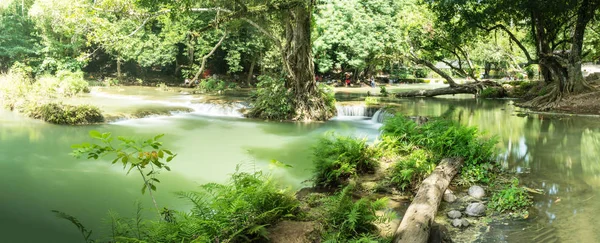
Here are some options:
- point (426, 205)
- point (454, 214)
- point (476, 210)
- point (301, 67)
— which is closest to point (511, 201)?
point (476, 210)

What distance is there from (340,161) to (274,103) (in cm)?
922

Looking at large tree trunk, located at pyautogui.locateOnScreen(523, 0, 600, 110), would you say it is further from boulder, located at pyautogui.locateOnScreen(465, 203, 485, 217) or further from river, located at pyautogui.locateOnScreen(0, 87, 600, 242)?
boulder, located at pyautogui.locateOnScreen(465, 203, 485, 217)

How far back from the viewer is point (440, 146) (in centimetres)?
784

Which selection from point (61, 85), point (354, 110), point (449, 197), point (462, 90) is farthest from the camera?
point (462, 90)

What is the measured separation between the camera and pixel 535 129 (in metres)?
13.1

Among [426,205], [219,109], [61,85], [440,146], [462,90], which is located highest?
[61,85]

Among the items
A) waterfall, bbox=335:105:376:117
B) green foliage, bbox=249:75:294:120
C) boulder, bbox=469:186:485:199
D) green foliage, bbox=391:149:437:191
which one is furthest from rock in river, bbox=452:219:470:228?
waterfall, bbox=335:105:376:117

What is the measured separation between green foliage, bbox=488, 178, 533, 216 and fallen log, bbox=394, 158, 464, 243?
72 centimetres

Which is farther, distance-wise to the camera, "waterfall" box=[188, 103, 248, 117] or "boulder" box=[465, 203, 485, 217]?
"waterfall" box=[188, 103, 248, 117]

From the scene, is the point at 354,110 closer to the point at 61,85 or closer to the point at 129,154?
the point at 61,85

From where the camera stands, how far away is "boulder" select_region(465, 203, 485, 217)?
5.49 metres

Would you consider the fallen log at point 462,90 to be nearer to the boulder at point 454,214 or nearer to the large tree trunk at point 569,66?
the large tree trunk at point 569,66

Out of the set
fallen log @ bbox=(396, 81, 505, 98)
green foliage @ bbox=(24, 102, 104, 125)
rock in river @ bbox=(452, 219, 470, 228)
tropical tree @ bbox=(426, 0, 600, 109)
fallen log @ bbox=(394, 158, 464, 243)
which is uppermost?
tropical tree @ bbox=(426, 0, 600, 109)

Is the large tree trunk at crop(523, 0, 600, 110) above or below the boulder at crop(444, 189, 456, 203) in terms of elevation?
above
